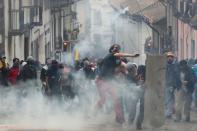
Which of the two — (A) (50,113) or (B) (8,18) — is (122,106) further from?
(B) (8,18)

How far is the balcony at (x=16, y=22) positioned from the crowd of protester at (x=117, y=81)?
10.7m

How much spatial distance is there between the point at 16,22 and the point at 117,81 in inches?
733

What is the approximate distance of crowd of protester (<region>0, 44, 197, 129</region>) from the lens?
51.6ft

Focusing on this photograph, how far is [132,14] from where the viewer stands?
37.4 m

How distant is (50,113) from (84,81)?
3770 millimetres

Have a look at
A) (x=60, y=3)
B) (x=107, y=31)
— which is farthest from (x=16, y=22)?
(x=60, y=3)

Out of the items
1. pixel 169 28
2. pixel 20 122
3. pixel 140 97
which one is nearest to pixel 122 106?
pixel 140 97

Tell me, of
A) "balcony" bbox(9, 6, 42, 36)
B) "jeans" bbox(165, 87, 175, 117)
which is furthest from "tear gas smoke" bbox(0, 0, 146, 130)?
"balcony" bbox(9, 6, 42, 36)

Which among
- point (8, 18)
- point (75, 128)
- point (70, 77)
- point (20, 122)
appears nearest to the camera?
point (75, 128)

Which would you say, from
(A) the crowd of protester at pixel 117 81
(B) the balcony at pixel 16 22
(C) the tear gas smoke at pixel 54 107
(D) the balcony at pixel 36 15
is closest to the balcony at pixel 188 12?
(D) the balcony at pixel 36 15

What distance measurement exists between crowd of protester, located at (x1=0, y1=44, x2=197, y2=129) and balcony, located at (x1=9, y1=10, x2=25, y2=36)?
35.1 ft

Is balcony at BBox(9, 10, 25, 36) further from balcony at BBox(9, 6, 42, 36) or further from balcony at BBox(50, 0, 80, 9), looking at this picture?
balcony at BBox(50, 0, 80, 9)

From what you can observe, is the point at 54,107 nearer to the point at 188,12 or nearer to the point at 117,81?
the point at 117,81

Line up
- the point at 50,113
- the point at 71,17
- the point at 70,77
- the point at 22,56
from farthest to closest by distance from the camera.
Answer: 1. the point at 71,17
2. the point at 22,56
3. the point at 70,77
4. the point at 50,113
